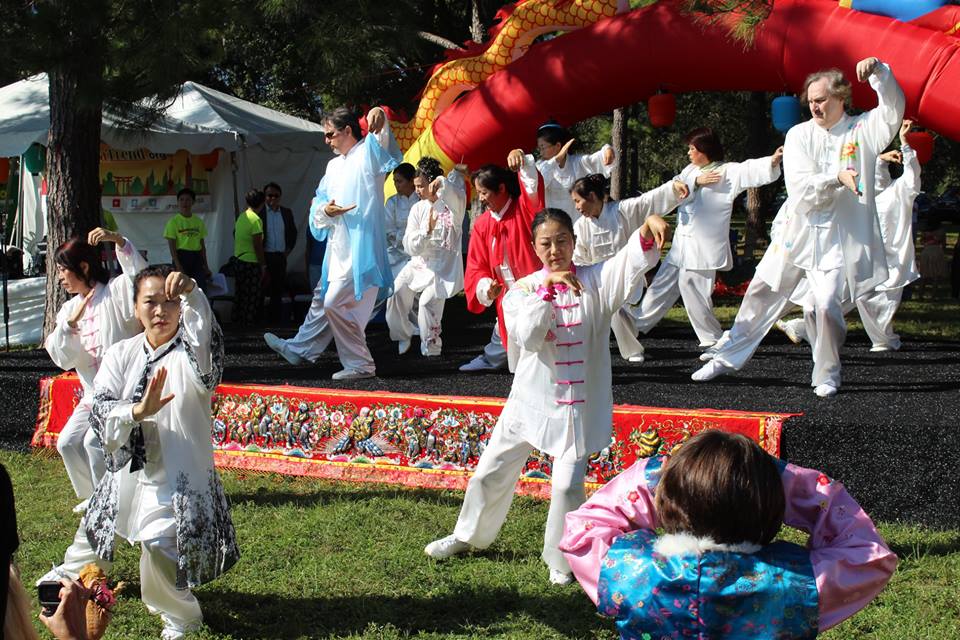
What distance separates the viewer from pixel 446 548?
4641 mm

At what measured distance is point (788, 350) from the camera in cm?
774

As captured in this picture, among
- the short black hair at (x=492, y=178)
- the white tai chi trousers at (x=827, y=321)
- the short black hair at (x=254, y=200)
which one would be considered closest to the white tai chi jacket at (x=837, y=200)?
the white tai chi trousers at (x=827, y=321)

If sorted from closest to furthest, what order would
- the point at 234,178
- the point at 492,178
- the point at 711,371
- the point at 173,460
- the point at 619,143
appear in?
the point at 173,460
the point at 492,178
the point at 711,371
the point at 234,178
the point at 619,143

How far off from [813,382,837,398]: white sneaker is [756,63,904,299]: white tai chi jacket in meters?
0.47

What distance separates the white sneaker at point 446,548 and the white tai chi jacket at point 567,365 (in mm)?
644

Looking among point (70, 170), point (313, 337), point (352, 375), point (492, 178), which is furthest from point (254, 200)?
point (492, 178)

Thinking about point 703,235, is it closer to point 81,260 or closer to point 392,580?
point 392,580

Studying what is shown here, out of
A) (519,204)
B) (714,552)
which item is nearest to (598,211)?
(519,204)

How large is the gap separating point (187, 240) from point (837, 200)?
6972 millimetres

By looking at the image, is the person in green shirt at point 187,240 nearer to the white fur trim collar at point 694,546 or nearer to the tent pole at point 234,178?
the tent pole at point 234,178

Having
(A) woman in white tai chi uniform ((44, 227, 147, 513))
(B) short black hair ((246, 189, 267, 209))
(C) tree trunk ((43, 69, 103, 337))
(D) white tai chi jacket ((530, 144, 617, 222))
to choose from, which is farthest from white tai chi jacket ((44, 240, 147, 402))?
(B) short black hair ((246, 189, 267, 209))

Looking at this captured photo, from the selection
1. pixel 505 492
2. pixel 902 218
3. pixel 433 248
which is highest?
pixel 902 218

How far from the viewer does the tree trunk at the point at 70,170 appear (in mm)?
8117

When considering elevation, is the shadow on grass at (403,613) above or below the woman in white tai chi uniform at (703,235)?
below
